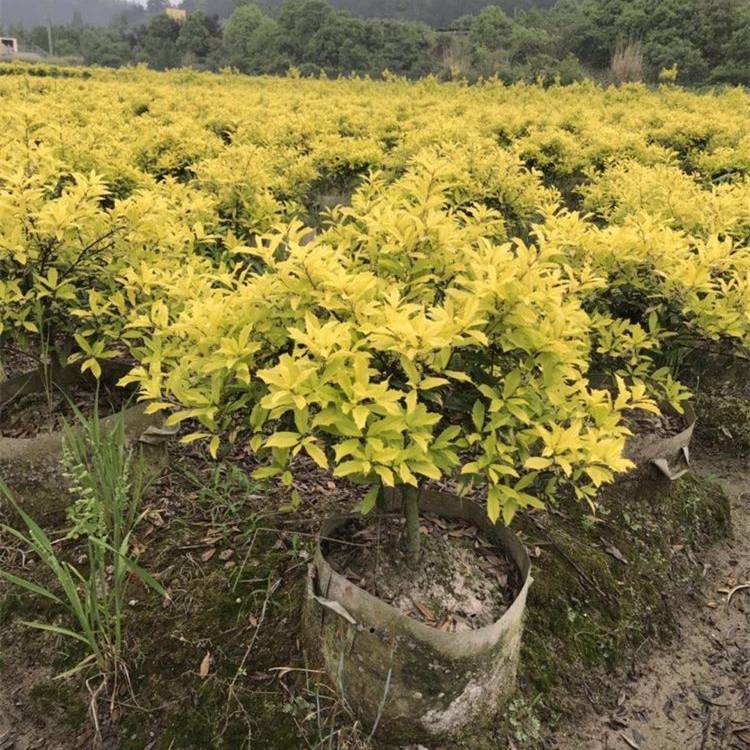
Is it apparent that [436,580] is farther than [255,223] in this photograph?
No

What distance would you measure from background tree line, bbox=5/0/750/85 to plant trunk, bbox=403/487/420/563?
1520cm

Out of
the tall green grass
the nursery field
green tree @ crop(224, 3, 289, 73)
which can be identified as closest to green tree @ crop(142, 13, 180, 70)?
green tree @ crop(224, 3, 289, 73)

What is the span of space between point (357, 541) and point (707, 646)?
1509 millimetres

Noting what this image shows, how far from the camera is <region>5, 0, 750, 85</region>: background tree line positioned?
22406mm

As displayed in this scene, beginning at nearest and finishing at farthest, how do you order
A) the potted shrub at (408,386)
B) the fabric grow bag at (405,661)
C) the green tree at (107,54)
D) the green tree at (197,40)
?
1. the potted shrub at (408,386)
2. the fabric grow bag at (405,661)
3. the green tree at (197,40)
4. the green tree at (107,54)

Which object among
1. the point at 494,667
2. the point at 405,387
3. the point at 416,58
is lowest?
the point at 494,667

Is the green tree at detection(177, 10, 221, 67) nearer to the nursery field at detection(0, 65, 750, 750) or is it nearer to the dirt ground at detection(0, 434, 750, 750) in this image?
the nursery field at detection(0, 65, 750, 750)

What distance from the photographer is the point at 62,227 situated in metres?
2.42

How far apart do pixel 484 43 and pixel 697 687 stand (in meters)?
30.9

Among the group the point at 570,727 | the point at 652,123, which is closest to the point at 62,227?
the point at 570,727

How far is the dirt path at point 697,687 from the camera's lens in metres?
2.23

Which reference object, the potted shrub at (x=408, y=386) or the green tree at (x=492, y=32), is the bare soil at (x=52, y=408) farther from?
the green tree at (x=492, y=32)

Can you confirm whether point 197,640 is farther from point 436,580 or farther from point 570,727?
point 570,727

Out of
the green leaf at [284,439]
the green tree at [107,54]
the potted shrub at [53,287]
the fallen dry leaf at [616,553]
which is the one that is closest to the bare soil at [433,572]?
the green leaf at [284,439]
